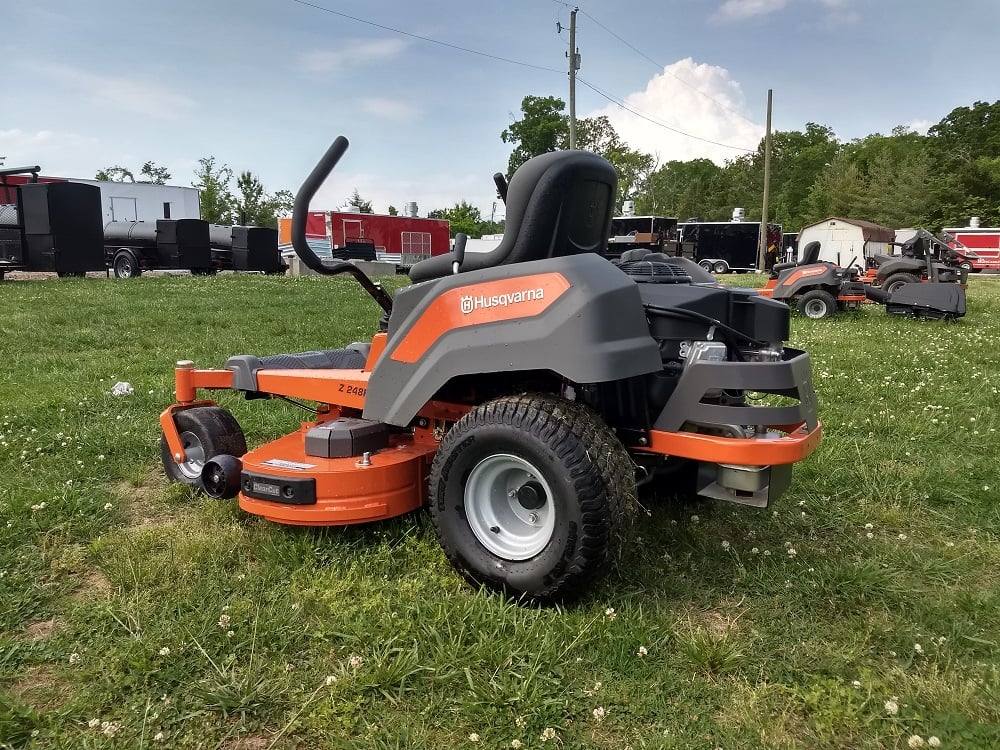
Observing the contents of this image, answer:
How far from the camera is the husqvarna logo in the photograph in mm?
2758

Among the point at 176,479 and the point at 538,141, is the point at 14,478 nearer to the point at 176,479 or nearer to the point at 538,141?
the point at 176,479

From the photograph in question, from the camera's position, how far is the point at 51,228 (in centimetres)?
1702

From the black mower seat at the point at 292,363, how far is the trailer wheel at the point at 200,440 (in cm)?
22

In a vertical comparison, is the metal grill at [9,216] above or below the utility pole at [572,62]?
below

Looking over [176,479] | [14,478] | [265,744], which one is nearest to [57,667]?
[265,744]

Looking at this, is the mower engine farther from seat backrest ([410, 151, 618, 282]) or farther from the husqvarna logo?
the husqvarna logo

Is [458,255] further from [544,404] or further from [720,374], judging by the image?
[720,374]

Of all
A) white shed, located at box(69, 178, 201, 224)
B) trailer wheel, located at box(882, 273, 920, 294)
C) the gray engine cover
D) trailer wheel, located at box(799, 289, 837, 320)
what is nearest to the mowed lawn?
the gray engine cover

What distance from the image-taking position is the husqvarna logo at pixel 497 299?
2.76 metres

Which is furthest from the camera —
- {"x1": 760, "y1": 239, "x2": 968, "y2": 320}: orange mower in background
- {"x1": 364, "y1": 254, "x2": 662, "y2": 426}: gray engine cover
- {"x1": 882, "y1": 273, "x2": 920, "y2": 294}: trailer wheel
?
{"x1": 882, "y1": 273, "x2": 920, "y2": 294}: trailer wheel

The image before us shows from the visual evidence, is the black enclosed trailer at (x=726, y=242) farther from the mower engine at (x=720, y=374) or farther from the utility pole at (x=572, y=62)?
the mower engine at (x=720, y=374)

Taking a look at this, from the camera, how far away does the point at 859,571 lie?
3.17 m

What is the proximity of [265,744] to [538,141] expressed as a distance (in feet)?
184

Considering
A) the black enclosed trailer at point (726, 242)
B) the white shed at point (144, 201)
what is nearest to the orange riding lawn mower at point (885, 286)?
the black enclosed trailer at point (726, 242)
